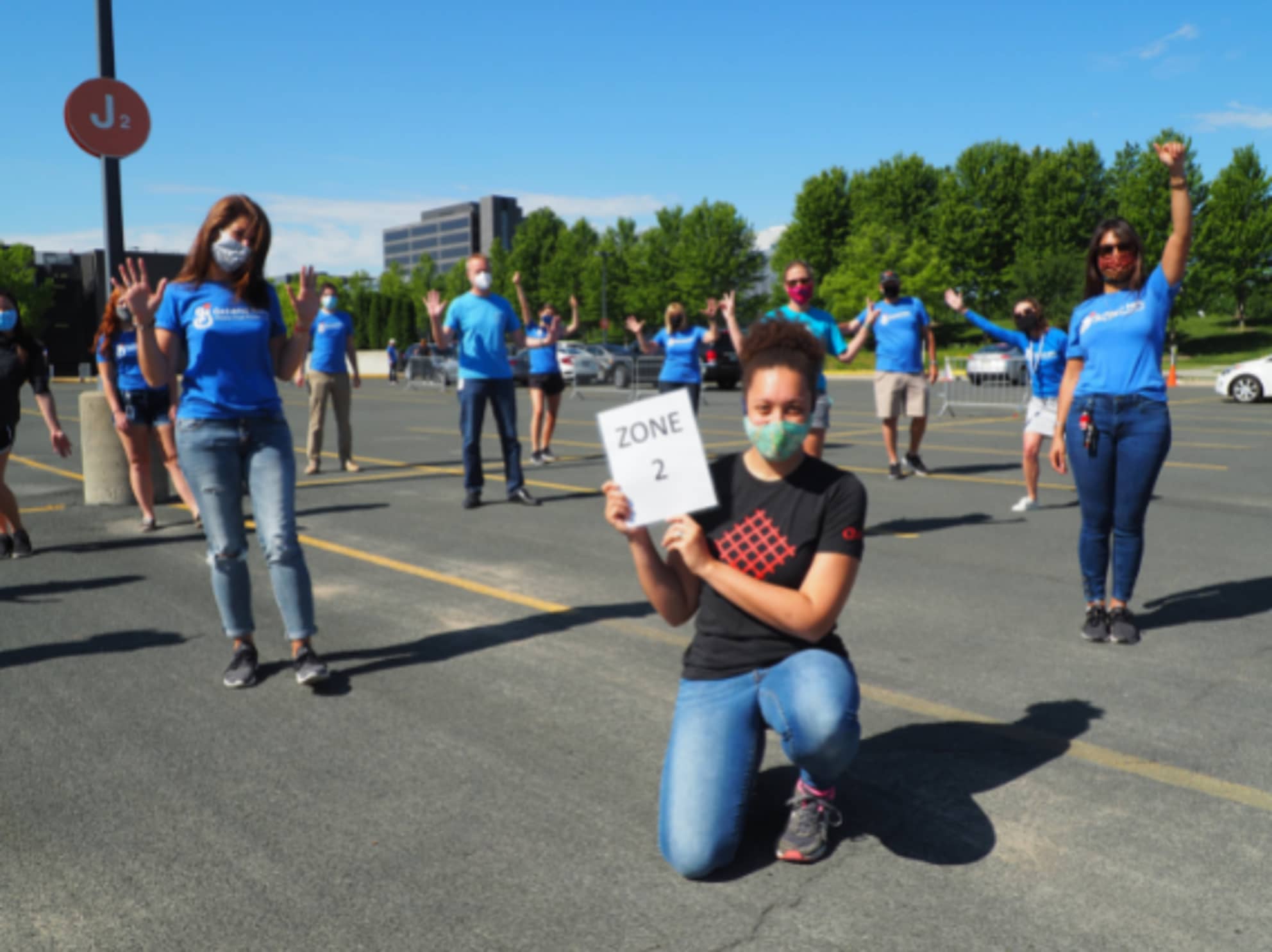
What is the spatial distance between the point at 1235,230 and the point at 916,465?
48564mm

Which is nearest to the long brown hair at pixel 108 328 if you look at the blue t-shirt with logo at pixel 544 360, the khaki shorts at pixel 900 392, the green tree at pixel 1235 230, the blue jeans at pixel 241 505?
the blue jeans at pixel 241 505

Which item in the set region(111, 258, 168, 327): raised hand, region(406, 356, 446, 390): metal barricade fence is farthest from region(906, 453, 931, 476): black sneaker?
region(406, 356, 446, 390): metal barricade fence

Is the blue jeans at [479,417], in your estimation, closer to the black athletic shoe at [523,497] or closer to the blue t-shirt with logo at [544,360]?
the black athletic shoe at [523,497]

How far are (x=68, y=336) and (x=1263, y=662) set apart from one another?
299 ft

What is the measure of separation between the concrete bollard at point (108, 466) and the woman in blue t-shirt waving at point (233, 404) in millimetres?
5673

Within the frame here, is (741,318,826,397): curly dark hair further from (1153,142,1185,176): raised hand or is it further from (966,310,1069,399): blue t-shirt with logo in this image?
(966,310,1069,399): blue t-shirt with logo

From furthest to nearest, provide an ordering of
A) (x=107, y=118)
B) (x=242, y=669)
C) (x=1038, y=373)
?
(x=1038, y=373)
(x=107, y=118)
(x=242, y=669)

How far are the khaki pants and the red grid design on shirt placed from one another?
9276 mm

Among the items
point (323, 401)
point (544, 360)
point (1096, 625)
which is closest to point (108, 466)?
point (323, 401)

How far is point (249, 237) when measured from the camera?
443 cm

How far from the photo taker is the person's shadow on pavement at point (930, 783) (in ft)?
10.1

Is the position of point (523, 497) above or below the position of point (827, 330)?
below

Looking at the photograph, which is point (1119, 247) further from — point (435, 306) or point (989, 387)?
point (989, 387)

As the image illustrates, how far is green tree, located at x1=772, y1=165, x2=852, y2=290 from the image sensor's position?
76.2 m
